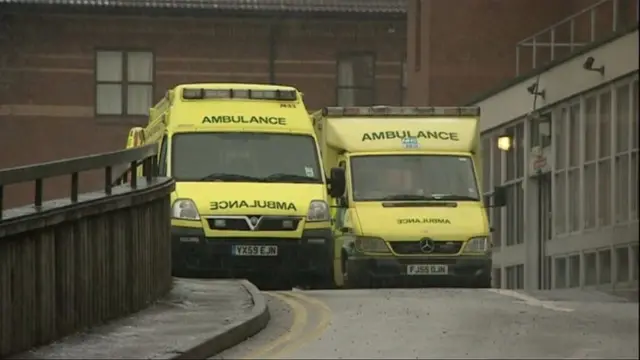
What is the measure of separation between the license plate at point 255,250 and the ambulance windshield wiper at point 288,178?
3.25ft

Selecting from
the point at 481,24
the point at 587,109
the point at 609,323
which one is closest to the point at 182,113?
the point at 587,109

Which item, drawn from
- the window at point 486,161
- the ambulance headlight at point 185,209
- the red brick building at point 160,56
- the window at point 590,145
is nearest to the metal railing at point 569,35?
the window at point 590,145

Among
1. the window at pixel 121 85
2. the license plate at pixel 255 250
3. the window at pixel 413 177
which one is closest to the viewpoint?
the license plate at pixel 255 250

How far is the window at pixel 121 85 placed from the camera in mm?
45938

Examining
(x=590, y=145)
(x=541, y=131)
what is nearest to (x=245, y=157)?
(x=590, y=145)

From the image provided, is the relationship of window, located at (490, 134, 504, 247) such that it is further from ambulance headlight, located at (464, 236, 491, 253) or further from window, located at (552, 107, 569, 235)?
ambulance headlight, located at (464, 236, 491, 253)

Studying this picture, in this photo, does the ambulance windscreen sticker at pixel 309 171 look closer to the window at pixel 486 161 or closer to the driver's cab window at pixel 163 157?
the driver's cab window at pixel 163 157

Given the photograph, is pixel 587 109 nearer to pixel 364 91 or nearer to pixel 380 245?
pixel 380 245

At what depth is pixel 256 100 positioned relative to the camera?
21.6 meters

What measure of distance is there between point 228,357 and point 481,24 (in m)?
27.8

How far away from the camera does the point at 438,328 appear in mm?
13789

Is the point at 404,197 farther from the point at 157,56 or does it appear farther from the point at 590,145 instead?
the point at 157,56

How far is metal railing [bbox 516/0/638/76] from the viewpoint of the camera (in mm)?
26688

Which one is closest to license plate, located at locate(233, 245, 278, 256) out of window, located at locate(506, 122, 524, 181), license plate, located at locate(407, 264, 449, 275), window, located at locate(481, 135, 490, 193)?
license plate, located at locate(407, 264, 449, 275)
